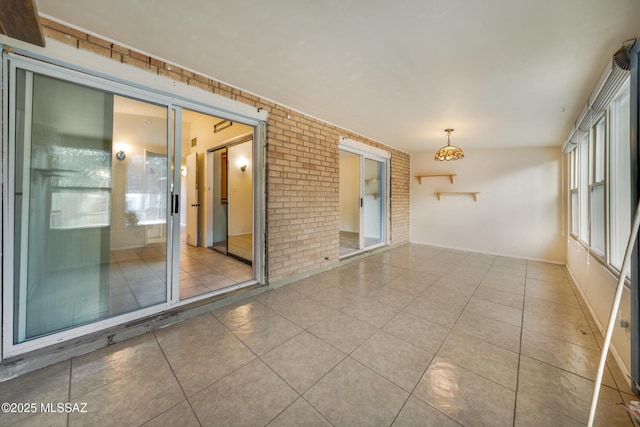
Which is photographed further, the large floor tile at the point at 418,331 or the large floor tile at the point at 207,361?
the large floor tile at the point at 418,331

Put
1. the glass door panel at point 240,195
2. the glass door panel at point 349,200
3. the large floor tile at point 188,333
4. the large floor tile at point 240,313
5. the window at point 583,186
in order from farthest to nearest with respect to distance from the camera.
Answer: the glass door panel at point 240,195, the glass door panel at point 349,200, the window at point 583,186, the large floor tile at point 240,313, the large floor tile at point 188,333

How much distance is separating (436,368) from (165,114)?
3.28 m

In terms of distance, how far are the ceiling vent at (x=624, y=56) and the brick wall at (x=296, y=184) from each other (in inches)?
119

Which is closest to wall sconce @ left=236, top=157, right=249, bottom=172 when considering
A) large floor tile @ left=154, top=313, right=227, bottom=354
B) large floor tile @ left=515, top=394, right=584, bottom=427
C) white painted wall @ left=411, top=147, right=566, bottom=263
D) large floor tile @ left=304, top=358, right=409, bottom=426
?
large floor tile @ left=154, top=313, right=227, bottom=354

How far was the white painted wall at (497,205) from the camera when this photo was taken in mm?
4746

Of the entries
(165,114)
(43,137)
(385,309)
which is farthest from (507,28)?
(43,137)

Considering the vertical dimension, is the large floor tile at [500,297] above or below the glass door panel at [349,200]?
below

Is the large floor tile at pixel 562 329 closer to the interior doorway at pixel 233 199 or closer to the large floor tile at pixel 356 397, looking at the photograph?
the large floor tile at pixel 356 397

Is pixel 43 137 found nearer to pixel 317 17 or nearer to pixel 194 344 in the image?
pixel 194 344

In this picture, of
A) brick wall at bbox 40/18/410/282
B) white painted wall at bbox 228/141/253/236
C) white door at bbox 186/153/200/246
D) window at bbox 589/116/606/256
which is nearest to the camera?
window at bbox 589/116/606/256

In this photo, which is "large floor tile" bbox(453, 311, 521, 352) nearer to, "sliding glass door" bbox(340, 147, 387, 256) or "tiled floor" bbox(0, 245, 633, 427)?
"tiled floor" bbox(0, 245, 633, 427)

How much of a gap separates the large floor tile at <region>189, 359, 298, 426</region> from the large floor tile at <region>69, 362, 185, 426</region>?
18 cm

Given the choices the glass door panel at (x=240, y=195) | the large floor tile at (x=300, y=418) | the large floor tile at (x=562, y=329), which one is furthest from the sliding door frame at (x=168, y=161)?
the large floor tile at (x=562, y=329)

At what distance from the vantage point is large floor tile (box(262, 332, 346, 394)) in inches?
60.7
